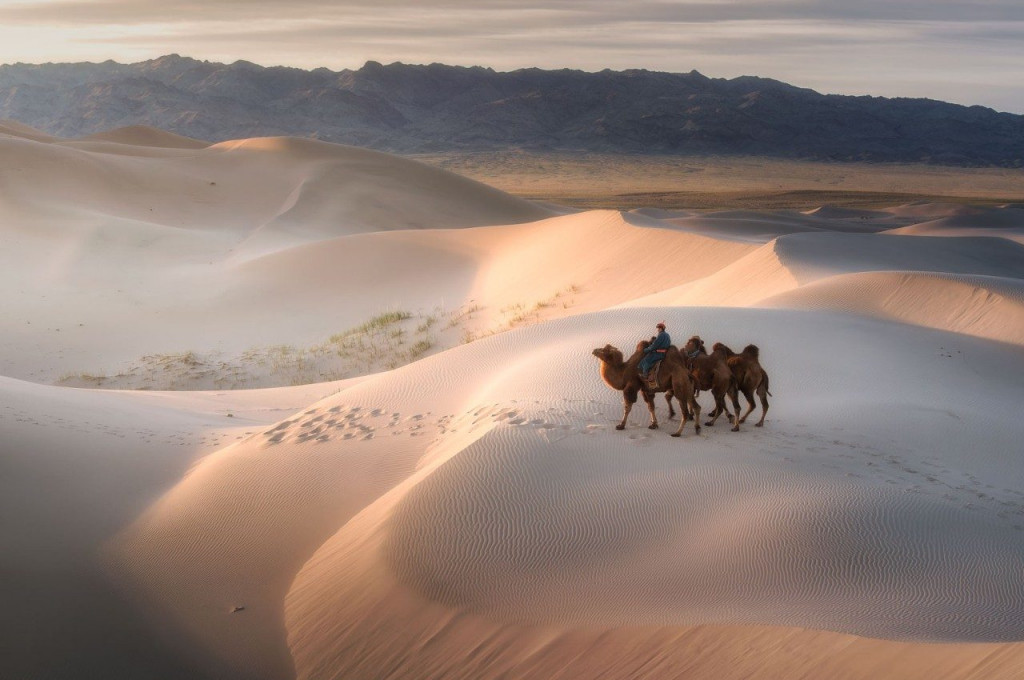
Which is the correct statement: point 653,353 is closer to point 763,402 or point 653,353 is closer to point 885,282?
point 763,402

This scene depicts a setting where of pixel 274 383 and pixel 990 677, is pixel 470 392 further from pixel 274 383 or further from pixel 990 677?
pixel 274 383

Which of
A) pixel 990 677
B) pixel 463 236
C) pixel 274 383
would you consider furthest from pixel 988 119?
pixel 990 677

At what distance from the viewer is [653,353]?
7.78m

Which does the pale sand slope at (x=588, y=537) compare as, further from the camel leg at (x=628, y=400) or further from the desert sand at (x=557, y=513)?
the camel leg at (x=628, y=400)

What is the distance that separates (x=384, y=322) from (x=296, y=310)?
3049mm

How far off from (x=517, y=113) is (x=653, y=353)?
147m

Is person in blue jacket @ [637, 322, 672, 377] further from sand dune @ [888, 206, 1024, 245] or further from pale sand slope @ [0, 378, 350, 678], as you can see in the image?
sand dune @ [888, 206, 1024, 245]

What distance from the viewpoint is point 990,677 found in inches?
174

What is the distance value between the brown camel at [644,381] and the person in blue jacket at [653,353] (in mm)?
39

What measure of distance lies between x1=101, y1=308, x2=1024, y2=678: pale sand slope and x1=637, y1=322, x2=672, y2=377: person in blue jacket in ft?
1.83

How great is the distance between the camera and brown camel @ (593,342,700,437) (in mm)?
7676

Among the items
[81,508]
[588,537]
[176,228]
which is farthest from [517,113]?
[588,537]

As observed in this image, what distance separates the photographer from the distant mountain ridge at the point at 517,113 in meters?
134

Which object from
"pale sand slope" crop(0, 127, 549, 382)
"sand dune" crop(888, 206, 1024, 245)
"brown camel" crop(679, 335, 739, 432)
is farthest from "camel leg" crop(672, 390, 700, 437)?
"sand dune" crop(888, 206, 1024, 245)
